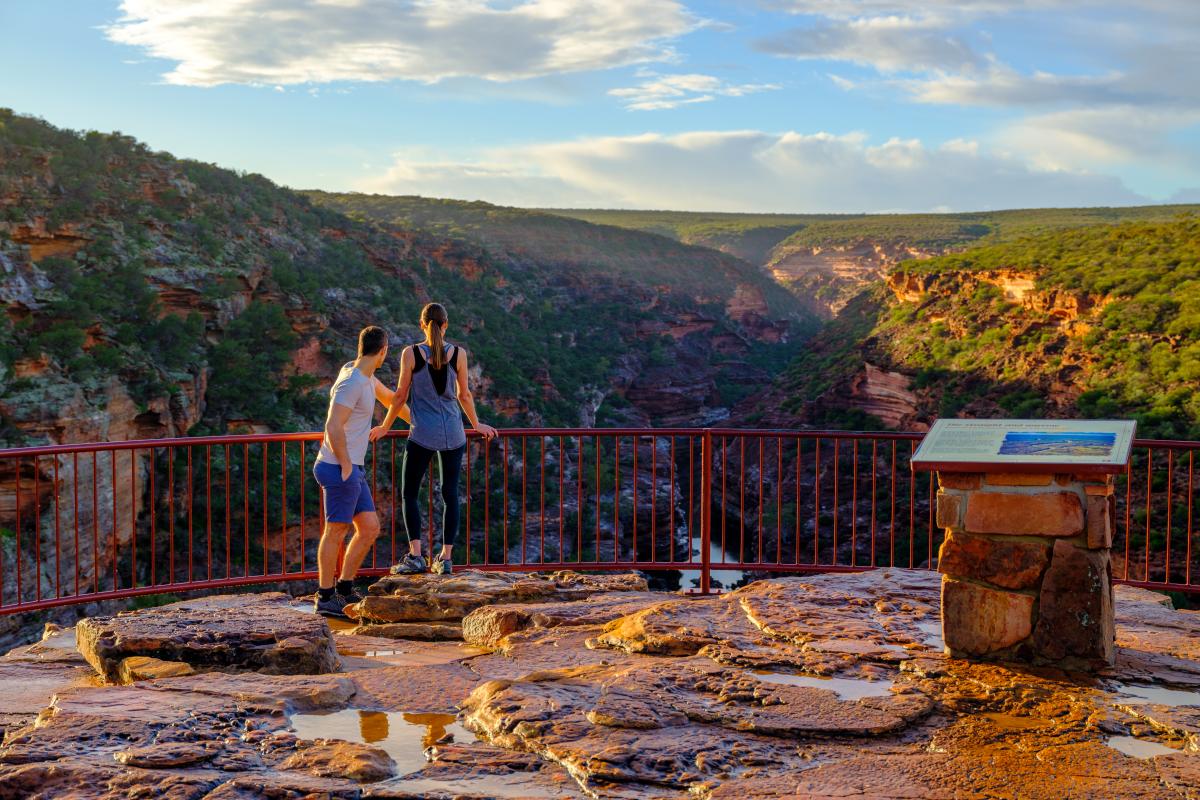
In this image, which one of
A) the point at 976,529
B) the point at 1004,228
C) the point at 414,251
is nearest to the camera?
the point at 976,529

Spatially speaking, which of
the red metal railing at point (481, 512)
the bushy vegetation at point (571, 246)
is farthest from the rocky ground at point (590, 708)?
the bushy vegetation at point (571, 246)

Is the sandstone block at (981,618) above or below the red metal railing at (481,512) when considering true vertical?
above

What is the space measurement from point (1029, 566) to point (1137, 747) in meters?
0.96

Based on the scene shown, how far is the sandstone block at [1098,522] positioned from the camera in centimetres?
486

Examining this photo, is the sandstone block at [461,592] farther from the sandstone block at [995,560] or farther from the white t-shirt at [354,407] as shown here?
the sandstone block at [995,560]

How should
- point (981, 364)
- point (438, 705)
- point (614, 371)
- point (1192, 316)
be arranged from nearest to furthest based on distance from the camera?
point (438, 705)
point (1192, 316)
point (981, 364)
point (614, 371)

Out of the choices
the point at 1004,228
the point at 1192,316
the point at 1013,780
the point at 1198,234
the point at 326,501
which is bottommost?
the point at 1013,780

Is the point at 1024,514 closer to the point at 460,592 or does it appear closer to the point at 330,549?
the point at 460,592

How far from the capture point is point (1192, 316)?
41.8 meters

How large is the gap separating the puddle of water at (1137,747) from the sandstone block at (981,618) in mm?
812

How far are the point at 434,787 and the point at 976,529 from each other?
8.75 feet

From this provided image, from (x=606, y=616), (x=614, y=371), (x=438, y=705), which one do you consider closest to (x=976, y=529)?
(x=606, y=616)

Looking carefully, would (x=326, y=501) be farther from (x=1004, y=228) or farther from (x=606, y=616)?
(x=1004, y=228)

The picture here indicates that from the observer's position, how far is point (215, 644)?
16.9ft
